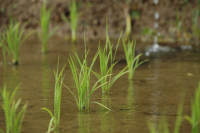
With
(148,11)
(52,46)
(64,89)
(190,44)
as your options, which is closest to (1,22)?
(52,46)

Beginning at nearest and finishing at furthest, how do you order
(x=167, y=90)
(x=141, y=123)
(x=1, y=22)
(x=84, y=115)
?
(x=141, y=123), (x=84, y=115), (x=167, y=90), (x=1, y=22)

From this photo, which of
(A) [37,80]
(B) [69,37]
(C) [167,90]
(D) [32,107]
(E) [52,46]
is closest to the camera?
(D) [32,107]

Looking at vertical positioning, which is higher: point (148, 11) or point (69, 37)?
point (148, 11)

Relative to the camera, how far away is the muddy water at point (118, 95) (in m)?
1.76

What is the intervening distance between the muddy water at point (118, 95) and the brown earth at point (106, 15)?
2809 millimetres

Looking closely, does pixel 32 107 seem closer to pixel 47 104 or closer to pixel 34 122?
pixel 47 104

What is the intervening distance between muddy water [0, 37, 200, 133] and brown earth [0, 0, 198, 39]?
111 inches

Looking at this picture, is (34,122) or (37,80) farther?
(37,80)

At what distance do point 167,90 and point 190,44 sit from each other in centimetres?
298

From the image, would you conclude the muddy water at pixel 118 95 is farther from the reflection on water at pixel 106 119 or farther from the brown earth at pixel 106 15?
the brown earth at pixel 106 15

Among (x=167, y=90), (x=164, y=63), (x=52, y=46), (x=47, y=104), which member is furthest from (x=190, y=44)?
(x=47, y=104)

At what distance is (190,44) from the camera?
5289 millimetres

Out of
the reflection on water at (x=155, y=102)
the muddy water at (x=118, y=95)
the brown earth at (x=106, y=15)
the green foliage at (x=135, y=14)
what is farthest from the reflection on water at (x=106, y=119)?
the green foliage at (x=135, y=14)

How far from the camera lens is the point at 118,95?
2.40 meters
